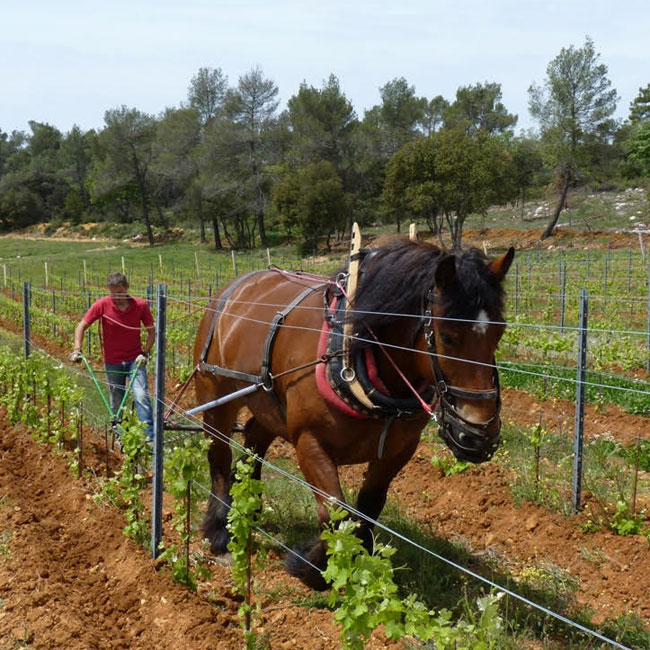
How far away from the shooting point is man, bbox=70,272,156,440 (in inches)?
254

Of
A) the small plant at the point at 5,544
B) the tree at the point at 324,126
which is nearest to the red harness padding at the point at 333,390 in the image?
the small plant at the point at 5,544

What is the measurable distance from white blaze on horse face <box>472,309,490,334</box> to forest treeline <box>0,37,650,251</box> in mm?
32398

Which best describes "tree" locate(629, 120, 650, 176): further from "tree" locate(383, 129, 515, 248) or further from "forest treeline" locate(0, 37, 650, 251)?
"tree" locate(383, 129, 515, 248)

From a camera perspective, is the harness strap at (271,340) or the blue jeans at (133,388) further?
the blue jeans at (133,388)

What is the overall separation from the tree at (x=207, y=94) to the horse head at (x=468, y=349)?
64521 millimetres

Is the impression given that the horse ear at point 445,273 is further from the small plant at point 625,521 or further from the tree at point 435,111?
the tree at point 435,111

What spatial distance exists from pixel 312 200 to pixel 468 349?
41584 millimetres

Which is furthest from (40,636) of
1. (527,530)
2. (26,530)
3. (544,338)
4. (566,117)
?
(566,117)

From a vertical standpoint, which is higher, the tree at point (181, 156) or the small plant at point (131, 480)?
the tree at point (181, 156)

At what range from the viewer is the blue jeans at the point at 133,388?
6.30 meters

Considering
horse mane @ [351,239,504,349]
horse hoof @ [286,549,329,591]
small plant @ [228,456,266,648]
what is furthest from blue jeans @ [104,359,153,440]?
horse mane @ [351,239,504,349]

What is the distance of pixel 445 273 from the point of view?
3.21 meters

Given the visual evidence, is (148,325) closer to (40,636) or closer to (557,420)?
(40,636)

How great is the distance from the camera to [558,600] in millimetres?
3965
